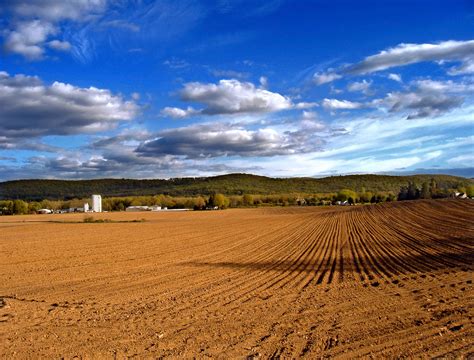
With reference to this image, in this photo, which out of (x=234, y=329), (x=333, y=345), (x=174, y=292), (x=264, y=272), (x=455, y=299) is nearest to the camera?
(x=333, y=345)

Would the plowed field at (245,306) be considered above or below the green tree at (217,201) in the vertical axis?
below

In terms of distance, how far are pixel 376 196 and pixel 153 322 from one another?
143485 mm

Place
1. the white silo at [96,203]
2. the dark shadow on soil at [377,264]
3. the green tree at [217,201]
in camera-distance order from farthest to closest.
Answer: the green tree at [217,201] < the white silo at [96,203] < the dark shadow on soil at [377,264]

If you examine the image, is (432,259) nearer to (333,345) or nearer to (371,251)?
(371,251)

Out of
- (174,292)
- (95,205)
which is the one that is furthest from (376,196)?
(174,292)

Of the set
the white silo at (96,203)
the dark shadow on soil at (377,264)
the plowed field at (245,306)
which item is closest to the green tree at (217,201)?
the white silo at (96,203)

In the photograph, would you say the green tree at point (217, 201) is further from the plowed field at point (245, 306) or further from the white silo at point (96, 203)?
the plowed field at point (245, 306)

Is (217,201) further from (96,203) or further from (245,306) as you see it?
(245,306)

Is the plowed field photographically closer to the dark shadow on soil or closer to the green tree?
the dark shadow on soil

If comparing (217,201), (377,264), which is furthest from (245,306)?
(217,201)

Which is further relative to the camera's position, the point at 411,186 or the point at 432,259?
the point at 411,186

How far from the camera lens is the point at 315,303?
1102 cm

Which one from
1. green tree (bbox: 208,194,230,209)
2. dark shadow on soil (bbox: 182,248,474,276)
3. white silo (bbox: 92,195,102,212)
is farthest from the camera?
green tree (bbox: 208,194,230,209)

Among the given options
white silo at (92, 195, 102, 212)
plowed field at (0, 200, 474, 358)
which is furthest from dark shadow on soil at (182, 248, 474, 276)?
white silo at (92, 195, 102, 212)
